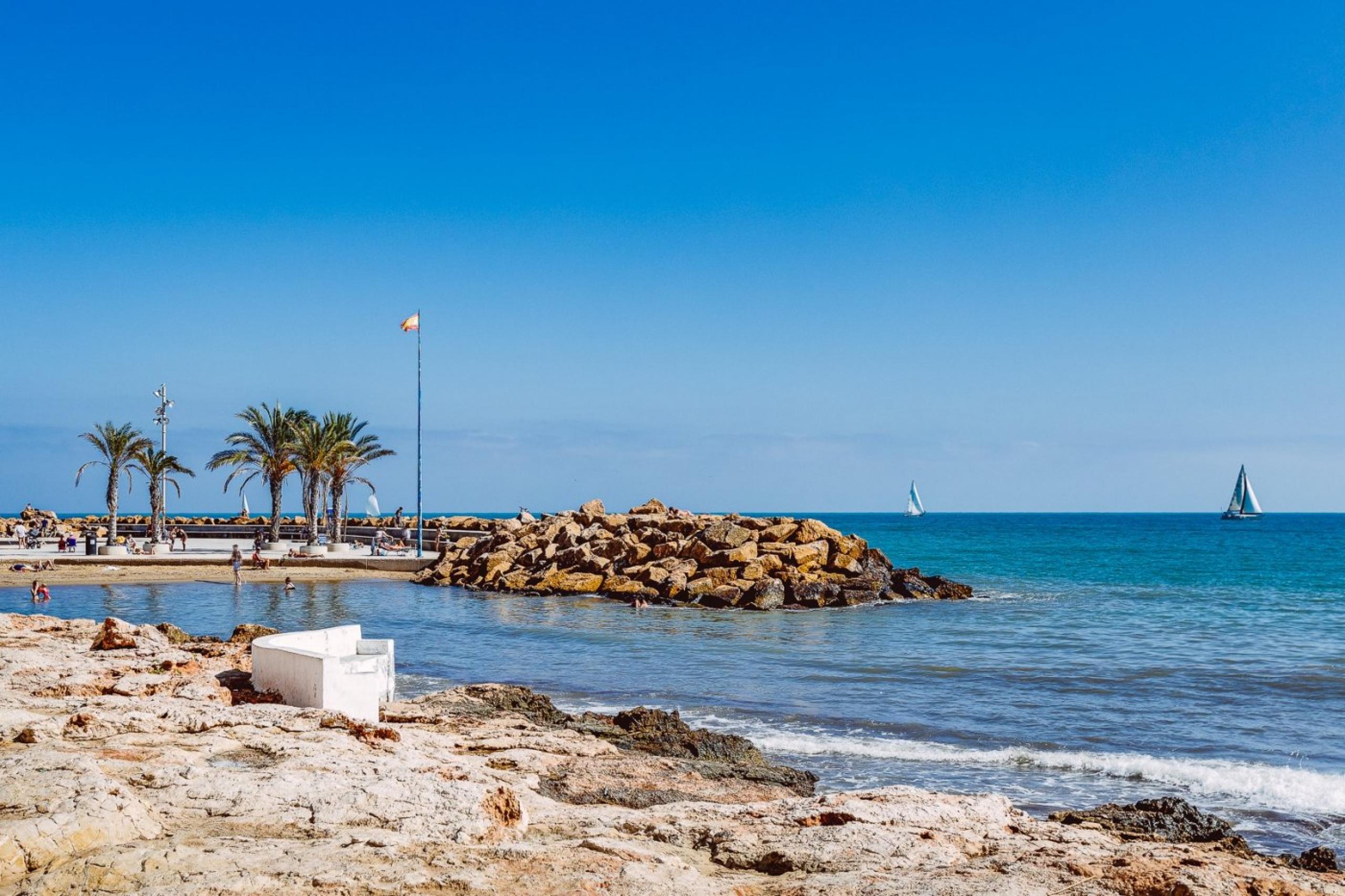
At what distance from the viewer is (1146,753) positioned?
13062 millimetres

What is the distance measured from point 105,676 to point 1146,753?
1314cm

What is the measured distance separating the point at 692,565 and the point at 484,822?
30555 mm

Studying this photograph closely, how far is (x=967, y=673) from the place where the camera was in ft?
64.2

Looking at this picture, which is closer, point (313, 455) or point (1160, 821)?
point (1160, 821)

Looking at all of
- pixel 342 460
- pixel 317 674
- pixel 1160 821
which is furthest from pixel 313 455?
pixel 1160 821

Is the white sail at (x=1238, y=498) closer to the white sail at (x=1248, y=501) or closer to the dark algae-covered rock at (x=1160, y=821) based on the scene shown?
the white sail at (x=1248, y=501)

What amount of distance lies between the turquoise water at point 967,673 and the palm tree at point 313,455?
31.3 feet

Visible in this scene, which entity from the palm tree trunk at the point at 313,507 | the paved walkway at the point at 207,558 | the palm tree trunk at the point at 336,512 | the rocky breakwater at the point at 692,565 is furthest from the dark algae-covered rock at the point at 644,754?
the palm tree trunk at the point at 336,512

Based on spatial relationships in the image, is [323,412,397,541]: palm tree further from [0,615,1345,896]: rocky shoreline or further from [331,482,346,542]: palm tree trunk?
[0,615,1345,896]: rocky shoreline

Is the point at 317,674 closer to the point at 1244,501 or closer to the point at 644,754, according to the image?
the point at 644,754

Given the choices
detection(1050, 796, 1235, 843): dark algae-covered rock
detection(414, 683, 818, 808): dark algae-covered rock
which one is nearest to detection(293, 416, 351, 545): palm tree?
detection(414, 683, 818, 808): dark algae-covered rock

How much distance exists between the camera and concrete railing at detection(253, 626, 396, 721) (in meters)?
11.5

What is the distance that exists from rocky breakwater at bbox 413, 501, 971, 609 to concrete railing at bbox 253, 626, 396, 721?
22.2 meters

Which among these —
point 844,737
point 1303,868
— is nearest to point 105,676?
point 844,737
